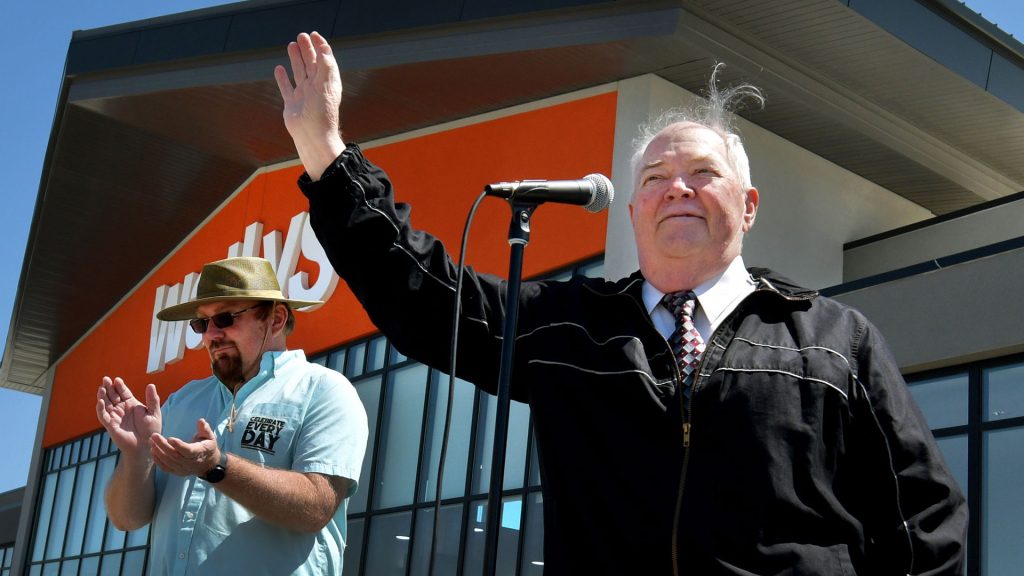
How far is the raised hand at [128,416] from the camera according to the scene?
3652 mm

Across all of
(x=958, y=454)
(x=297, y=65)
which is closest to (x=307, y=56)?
(x=297, y=65)

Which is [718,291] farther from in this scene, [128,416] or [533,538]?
[533,538]

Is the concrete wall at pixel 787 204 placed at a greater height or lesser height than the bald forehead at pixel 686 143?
greater

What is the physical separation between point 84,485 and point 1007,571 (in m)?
17.0

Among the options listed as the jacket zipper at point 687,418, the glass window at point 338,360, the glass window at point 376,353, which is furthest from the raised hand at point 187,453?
the glass window at point 338,360

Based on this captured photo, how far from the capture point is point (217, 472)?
11.2 ft

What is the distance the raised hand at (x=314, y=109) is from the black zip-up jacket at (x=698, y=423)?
0.19ft

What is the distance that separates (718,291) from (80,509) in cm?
2087

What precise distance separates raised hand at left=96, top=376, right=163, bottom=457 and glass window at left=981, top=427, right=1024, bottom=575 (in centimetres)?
672

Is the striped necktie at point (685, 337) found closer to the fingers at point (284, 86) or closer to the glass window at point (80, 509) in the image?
the fingers at point (284, 86)

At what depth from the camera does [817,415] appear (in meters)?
2.48

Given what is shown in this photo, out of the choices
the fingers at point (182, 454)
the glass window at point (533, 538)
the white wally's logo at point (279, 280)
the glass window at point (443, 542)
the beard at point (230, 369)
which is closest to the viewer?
the fingers at point (182, 454)

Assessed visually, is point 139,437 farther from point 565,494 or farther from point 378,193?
point 565,494

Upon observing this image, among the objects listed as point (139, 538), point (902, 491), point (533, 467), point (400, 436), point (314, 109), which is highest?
point (400, 436)
